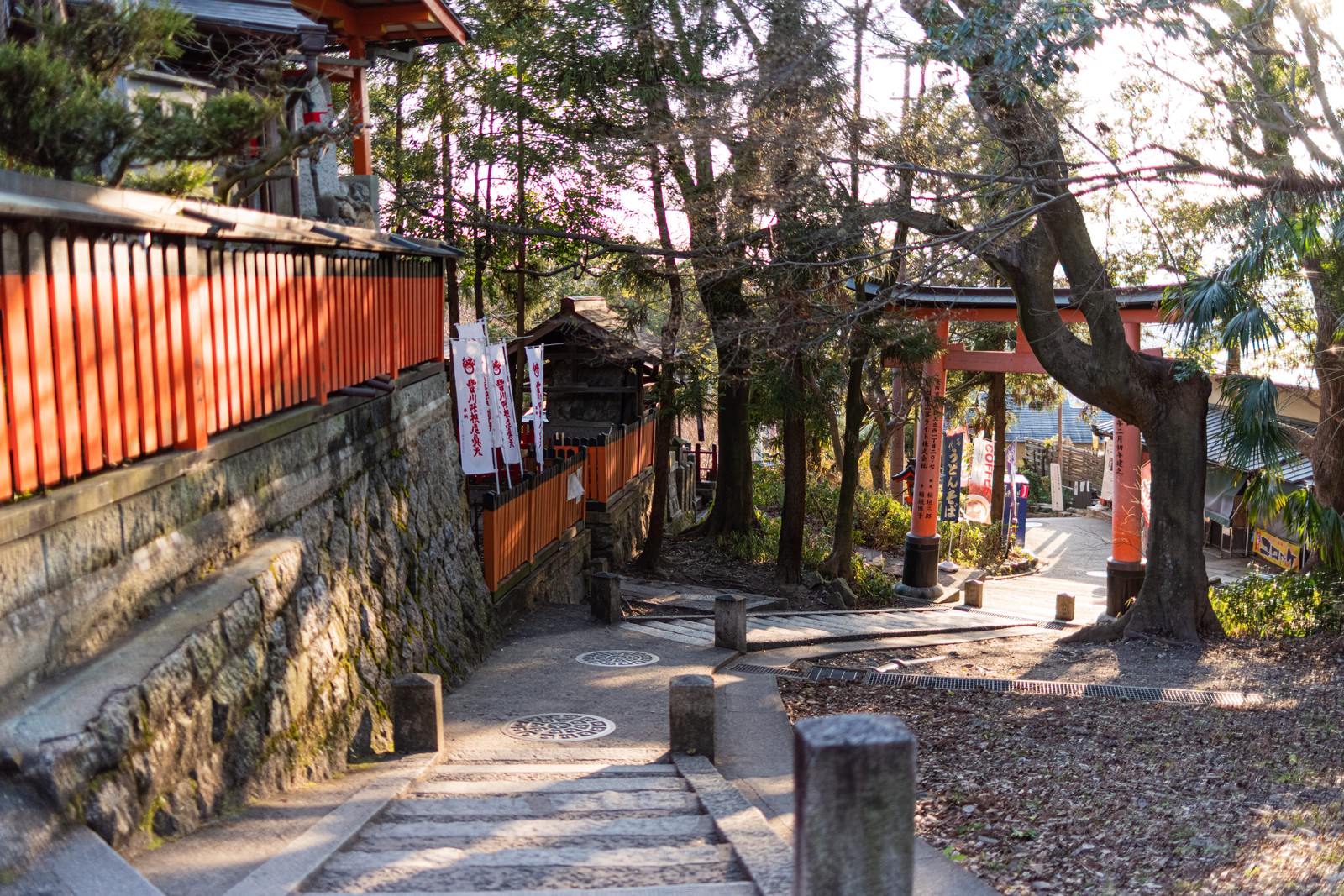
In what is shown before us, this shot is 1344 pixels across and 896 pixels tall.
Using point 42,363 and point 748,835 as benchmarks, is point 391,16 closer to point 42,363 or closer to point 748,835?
point 42,363

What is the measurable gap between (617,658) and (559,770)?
14.4 ft

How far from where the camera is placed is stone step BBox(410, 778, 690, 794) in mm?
6344

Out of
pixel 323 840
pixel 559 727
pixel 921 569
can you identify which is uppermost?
pixel 323 840

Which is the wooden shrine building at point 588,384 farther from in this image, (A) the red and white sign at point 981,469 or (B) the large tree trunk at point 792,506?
(A) the red and white sign at point 981,469

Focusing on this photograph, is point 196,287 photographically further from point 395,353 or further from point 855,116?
point 855,116

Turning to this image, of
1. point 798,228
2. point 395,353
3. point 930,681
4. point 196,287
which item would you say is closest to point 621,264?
point 798,228

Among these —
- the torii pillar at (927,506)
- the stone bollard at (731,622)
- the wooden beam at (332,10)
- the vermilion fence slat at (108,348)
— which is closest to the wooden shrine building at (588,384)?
the torii pillar at (927,506)

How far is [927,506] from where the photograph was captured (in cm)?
2002

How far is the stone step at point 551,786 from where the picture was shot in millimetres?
6344

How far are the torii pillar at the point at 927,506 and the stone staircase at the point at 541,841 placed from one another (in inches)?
545

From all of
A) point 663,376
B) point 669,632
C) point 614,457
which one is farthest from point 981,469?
point 669,632

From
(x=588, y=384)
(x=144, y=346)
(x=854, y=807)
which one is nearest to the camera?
(x=854, y=807)

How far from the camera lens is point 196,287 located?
6332mm

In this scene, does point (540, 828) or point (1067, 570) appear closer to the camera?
point (540, 828)
